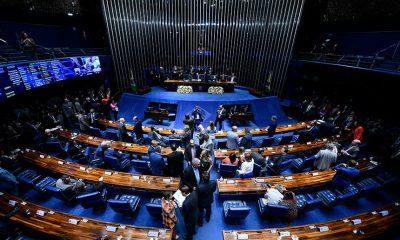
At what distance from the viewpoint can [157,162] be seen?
6203 millimetres

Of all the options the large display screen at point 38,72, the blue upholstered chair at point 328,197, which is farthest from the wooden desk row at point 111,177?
the blue upholstered chair at point 328,197

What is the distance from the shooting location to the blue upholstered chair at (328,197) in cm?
591

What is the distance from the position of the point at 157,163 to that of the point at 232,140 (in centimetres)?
310

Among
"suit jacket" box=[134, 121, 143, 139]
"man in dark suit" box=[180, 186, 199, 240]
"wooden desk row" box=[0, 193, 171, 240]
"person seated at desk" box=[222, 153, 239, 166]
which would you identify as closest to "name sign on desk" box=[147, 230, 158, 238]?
"wooden desk row" box=[0, 193, 171, 240]

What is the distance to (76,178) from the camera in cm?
627

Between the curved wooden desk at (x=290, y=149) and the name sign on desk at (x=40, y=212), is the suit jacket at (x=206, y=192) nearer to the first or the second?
the curved wooden desk at (x=290, y=149)

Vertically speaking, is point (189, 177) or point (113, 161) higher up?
point (189, 177)

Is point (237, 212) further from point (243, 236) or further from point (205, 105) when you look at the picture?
point (205, 105)

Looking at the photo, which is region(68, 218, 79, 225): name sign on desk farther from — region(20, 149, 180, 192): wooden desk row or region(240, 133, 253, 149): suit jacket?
region(240, 133, 253, 149): suit jacket

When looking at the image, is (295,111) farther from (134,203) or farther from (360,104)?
(134,203)

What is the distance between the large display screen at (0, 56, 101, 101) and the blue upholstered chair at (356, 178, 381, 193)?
42.5ft

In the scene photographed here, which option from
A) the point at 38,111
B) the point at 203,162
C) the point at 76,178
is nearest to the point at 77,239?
the point at 76,178

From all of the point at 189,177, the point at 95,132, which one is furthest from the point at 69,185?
the point at 95,132

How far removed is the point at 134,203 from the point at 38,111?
28.4 ft
